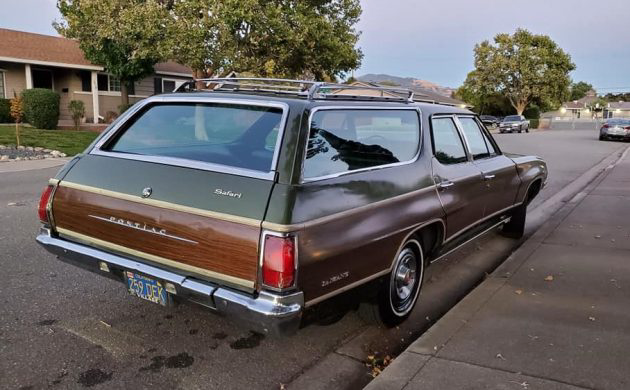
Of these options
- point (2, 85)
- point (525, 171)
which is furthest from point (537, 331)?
point (2, 85)

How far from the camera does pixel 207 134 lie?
161 inches

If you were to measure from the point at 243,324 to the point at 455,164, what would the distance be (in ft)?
8.60

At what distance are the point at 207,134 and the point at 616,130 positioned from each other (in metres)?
30.3

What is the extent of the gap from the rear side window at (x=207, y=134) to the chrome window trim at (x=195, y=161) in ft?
0.13

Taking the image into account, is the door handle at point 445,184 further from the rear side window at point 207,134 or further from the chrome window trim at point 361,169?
the rear side window at point 207,134

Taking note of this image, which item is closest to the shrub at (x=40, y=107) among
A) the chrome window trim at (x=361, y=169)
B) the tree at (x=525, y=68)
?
the chrome window trim at (x=361, y=169)

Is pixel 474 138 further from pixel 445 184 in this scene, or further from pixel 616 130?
pixel 616 130

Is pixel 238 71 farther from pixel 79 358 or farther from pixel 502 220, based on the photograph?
pixel 79 358

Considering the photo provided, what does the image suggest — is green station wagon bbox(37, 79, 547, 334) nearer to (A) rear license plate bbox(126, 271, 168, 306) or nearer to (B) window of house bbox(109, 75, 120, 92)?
(A) rear license plate bbox(126, 271, 168, 306)

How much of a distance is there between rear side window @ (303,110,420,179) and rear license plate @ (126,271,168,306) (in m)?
1.14

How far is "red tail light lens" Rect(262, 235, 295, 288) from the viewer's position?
9.27 ft

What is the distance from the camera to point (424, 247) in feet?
14.0

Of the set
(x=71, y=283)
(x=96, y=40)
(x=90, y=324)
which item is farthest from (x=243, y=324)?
(x=96, y=40)

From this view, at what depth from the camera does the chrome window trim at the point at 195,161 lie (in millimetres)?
3123
